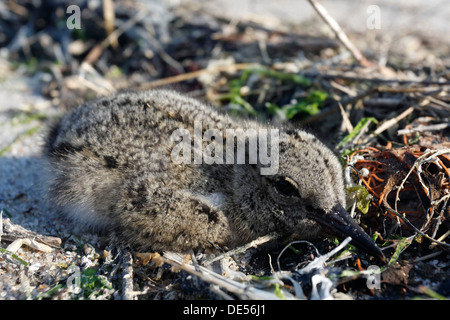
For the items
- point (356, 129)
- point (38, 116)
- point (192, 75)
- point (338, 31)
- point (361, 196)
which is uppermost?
point (338, 31)

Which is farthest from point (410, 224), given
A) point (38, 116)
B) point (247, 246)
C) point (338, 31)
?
point (38, 116)

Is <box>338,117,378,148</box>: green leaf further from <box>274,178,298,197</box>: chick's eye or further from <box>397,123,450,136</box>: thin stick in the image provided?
<box>274,178,298,197</box>: chick's eye

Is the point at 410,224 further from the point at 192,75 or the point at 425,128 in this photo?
the point at 192,75

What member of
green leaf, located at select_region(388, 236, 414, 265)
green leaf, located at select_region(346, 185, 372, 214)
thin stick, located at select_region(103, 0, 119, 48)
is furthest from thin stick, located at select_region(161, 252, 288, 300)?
thin stick, located at select_region(103, 0, 119, 48)

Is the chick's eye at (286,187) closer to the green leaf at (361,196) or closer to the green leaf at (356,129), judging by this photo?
the green leaf at (361,196)
